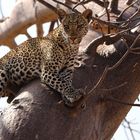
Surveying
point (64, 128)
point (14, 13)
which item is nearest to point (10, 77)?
point (64, 128)

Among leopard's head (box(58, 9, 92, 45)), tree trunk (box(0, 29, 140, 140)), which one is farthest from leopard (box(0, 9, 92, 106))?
tree trunk (box(0, 29, 140, 140))

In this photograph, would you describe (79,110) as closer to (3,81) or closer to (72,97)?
(72,97)

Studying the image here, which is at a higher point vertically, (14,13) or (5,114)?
(5,114)

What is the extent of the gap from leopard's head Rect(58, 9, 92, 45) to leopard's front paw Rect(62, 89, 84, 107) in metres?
0.52

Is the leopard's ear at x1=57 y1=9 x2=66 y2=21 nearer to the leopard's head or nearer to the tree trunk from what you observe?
the leopard's head

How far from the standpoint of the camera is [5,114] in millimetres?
2762

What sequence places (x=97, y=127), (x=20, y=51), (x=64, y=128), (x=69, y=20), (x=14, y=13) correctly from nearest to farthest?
(x=64, y=128) < (x=97, y=127) < (x=69, y=20) < (x=20, y=51) < (x=14, y=13)

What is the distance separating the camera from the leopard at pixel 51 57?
3.41 m

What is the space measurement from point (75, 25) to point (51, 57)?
0.28 m

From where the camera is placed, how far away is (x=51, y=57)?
3.55 meters

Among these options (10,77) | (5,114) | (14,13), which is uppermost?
(5,114)

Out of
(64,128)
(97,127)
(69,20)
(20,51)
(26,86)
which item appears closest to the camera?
(64,128)

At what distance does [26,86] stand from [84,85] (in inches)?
13.8

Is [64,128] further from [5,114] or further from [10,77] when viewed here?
[10,77]
